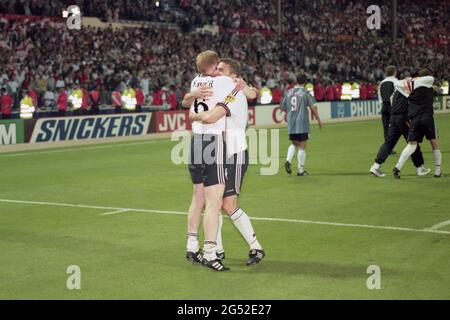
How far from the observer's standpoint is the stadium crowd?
29406 mm

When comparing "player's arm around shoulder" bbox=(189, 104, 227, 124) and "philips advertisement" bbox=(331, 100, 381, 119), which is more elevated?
"player's arm around shoulder" bbox=(189, 104, 227, 124)

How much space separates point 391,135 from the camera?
596 inches

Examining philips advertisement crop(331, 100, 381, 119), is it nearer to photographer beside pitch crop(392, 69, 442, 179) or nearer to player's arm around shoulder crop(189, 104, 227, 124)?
photographer beside pitch crop(392, 69, 442, 179)

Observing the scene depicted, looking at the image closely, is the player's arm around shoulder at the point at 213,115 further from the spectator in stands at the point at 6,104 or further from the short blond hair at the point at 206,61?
the spectator in stands at the point at 6,104

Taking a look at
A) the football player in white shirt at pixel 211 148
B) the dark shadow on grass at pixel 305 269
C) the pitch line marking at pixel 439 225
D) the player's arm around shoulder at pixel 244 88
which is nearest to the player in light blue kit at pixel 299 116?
the pitch line marking at pixel 439 225

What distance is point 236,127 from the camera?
315 inches

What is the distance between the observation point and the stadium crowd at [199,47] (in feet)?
96.5

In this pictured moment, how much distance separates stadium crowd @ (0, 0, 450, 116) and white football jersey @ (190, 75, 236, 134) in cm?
1181

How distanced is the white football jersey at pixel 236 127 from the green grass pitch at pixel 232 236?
49.8 inches

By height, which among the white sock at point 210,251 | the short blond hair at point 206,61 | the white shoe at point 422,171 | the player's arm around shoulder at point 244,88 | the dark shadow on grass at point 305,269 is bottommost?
the white shoe at point 422,171

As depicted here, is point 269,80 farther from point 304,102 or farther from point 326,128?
point 304,102

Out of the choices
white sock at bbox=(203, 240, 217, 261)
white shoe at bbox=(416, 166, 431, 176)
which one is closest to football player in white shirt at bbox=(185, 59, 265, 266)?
white sock at bbox=(203, 240, 217, 261)
